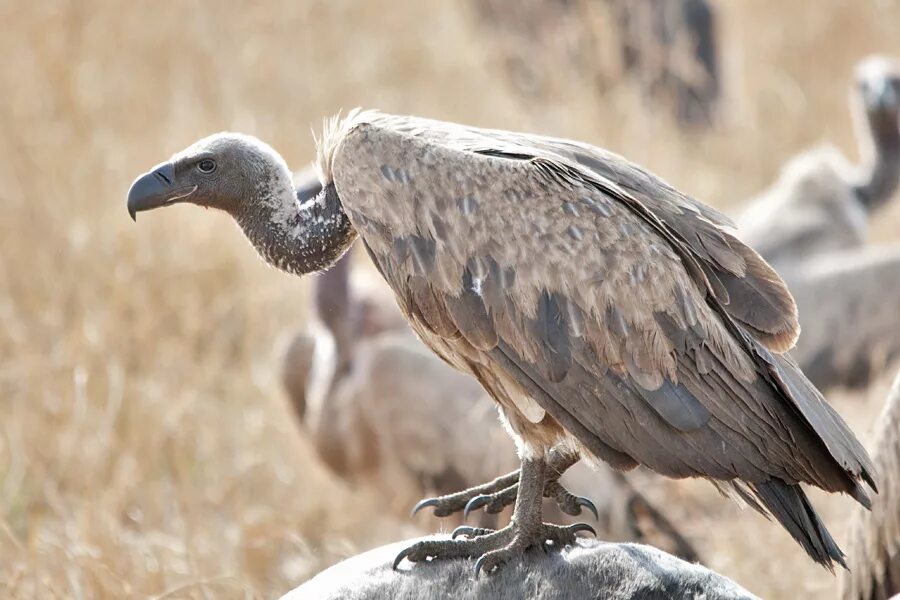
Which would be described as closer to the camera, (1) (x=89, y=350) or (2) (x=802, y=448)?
(2) (x=802, y=448)

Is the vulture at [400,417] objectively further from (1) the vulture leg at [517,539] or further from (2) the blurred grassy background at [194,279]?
(1) the vulture leg at [517,539]

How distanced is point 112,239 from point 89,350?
1009 millimetres

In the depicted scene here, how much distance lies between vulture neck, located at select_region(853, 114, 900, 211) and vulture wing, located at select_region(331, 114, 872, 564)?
18.0 feet

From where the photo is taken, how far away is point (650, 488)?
21.4 feet

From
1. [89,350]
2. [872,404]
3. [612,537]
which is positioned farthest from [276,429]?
[872,404]

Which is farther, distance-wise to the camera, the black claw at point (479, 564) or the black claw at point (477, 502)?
the black claw at point (477, 502)

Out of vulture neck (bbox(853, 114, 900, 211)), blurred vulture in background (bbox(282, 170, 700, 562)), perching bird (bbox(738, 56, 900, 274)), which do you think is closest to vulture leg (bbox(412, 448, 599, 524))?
blurred vulture in background (bbox(282, 170, 700, 562))

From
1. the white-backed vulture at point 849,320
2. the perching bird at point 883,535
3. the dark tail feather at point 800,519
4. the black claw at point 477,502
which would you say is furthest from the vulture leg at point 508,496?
the white-backed vulture at point 849,320

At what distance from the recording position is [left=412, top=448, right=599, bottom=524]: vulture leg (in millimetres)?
3459

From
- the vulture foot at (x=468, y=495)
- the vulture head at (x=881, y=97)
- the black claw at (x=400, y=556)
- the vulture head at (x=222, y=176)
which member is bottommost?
the vulture foot at (x=468, y=495)

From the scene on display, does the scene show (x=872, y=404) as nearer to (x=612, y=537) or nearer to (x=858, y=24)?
(x=612, y=537)

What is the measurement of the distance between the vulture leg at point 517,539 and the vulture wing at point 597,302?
7.3 inches

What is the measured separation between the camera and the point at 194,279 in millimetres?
7570

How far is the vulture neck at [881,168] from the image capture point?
8477 mm
